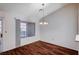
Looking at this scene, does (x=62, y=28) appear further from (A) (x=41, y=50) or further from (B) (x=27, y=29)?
(B) (x=27, y=29)

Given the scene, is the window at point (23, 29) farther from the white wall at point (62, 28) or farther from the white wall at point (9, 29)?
the white wall at point (62, 28)

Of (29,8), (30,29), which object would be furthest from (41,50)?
(29,8)

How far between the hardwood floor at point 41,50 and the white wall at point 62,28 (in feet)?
0.29

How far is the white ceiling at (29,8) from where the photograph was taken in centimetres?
211

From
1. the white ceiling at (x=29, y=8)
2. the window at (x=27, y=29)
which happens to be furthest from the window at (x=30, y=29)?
the white ceiling at (x=29, y=8)

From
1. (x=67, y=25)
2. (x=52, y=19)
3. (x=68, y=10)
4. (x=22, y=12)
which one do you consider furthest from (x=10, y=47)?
(x=68, y=10)

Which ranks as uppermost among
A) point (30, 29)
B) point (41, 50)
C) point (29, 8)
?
point (29, 8)

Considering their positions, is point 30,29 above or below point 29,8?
below

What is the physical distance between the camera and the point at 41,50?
88.3 inches

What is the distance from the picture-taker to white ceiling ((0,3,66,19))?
2.11 metres

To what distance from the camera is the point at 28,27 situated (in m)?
2.34

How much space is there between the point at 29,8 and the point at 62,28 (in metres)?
0.83
